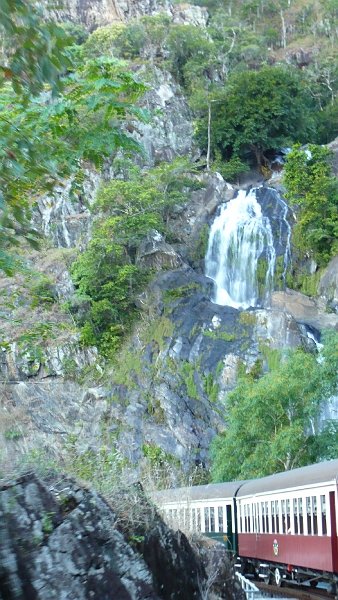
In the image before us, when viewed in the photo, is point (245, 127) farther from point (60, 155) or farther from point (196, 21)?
point (60, 155)

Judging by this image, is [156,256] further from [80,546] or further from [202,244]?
[80,546]

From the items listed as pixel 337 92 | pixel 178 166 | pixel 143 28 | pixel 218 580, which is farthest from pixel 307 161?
pixel 218 580

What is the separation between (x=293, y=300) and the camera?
3619cm

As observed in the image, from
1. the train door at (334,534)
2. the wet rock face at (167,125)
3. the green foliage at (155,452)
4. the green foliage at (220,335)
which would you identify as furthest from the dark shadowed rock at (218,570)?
the wet rock face at (167,125)

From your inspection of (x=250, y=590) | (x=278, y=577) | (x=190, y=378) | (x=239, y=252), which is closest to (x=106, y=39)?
(x=239, y=252)

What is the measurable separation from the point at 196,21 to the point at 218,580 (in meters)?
66.6

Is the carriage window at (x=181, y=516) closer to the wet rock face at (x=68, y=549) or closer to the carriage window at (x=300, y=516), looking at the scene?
the wet rock face at (x=68, y=549)

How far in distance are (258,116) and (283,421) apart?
30.6m

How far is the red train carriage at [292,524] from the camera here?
12250mm

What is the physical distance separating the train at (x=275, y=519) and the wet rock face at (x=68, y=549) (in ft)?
7.16

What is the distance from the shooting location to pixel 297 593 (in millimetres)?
14266

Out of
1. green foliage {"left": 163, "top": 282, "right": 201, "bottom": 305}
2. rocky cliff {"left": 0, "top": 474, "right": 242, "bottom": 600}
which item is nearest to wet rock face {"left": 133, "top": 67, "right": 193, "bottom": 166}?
green foliage {"left": 163, "top": 282, "right": 201, "bottom": 305}

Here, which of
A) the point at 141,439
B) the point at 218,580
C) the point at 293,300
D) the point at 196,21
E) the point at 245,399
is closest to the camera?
the point at 218,580

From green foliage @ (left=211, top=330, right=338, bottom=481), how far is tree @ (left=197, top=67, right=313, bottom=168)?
1116 inches
